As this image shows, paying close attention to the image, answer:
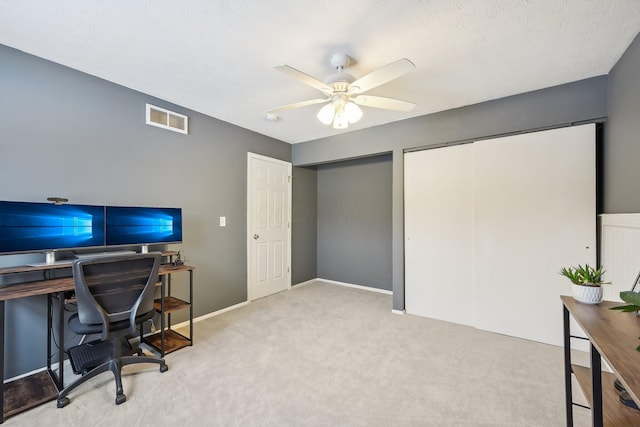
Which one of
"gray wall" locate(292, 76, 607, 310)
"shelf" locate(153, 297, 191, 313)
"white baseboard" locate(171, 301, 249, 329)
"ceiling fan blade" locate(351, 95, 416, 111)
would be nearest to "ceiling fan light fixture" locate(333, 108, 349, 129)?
"ceiling fan blade" locate(351, 95, 416, 111)

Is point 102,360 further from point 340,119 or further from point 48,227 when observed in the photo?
point 340,119

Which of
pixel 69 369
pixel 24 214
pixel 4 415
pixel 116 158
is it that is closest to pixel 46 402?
pixel 4 415

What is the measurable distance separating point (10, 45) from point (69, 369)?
2.52m

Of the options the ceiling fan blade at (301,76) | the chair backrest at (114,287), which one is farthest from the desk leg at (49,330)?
the ceiling fan blade at (301,76)

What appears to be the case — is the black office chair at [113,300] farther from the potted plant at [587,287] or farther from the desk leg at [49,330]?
the potted plant at [587,287]

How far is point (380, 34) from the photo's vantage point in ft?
6.08

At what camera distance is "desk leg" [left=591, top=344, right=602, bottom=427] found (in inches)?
40.1

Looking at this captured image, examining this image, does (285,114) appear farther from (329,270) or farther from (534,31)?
(329,270)

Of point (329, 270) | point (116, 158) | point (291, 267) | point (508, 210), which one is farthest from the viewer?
point (329, 270)

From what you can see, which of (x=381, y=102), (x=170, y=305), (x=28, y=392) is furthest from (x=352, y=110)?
(x=28, y=392)

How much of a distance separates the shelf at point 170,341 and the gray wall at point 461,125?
248 centimetres

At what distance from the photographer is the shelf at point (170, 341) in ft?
8.26

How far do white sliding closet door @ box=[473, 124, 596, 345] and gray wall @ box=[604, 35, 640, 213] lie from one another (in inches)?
5.7

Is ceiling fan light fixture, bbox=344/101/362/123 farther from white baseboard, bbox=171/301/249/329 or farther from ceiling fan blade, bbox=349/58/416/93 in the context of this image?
white baseboard, bbox=171/301/249/329
